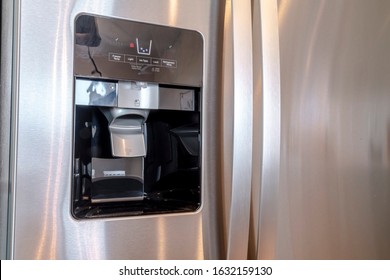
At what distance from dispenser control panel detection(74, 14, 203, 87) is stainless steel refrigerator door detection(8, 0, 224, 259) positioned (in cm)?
2

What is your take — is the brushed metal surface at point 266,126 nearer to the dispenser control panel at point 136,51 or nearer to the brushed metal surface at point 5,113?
the dispenser control panel at point 136,51

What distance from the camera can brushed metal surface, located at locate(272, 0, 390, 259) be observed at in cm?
70

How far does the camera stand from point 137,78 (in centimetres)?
61

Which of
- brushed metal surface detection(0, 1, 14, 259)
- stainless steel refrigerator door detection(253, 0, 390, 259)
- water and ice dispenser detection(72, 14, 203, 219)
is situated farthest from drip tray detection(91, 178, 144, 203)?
stainless steel refrigerator door detection(253, 0, 390, 259)

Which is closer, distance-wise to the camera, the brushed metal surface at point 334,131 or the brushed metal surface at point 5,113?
the brushed metal surface at point 5,113

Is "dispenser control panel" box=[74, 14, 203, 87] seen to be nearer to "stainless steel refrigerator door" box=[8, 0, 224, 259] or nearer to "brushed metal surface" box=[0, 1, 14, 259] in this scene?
"stainless steel refrigerator door" box=[8, 0, 224, 259]

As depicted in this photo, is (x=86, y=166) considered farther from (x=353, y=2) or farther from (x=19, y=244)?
(x=353, y=2)

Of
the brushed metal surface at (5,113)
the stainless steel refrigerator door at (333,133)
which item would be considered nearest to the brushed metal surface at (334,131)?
the stainless steel refrigerator door at (333,133)

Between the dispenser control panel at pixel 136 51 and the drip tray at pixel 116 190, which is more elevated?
the dispenser control panel at pixel 136 51

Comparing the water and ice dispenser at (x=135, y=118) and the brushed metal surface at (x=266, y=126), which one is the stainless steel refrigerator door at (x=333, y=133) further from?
the water and ice dispenser at (x=135, y=118)

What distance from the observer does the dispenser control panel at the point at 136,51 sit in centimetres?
57

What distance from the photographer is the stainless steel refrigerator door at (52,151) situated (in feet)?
1.72
